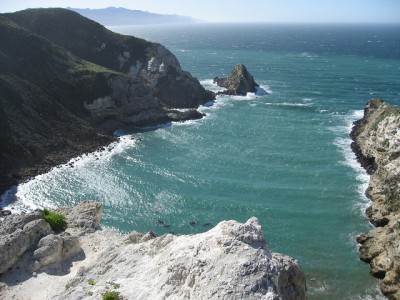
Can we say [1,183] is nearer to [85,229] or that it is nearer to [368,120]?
[85,229]

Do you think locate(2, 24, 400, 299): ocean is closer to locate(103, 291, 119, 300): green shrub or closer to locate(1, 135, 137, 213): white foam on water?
locate(1, 135, 137, 213): white foam on water

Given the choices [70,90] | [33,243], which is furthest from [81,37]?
[33,243]

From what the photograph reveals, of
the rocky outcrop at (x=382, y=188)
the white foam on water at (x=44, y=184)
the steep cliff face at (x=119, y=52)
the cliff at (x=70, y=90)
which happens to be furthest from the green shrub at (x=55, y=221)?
the steep cliff face at (x=119, y=52)

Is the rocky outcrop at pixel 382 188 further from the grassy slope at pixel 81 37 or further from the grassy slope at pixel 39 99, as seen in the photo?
the grassy slope at pixel 81 37

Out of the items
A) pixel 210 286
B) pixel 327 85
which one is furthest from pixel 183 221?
pixel 327 85

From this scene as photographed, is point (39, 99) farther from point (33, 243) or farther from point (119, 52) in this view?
point (33, 243)

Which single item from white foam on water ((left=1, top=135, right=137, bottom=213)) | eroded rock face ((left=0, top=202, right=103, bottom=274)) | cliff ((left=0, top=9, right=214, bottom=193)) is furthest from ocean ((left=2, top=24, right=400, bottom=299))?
eroded rock face ((left=0, top=202, right=103, bottom=274))
